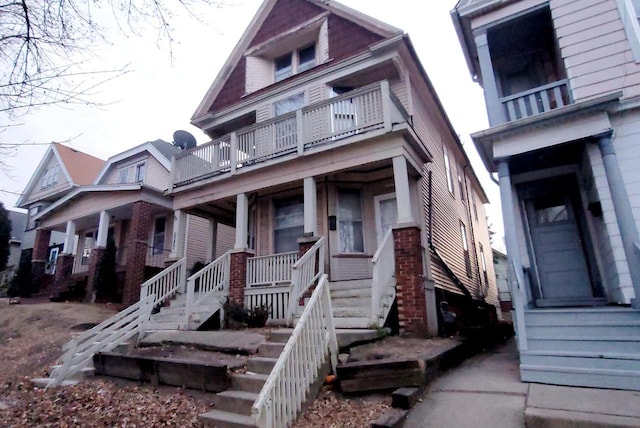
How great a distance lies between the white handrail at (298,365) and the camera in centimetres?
329

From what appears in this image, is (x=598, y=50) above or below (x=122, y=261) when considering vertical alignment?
above

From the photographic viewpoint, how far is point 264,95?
11859 mm

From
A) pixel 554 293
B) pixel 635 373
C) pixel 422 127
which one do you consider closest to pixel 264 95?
pixel 422 127

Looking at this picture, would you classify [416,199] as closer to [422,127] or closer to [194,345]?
[422,127]

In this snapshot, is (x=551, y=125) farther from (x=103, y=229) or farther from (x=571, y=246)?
(x=103, y=229)

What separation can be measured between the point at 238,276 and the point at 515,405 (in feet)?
22.3

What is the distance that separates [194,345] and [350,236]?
4.71 metres

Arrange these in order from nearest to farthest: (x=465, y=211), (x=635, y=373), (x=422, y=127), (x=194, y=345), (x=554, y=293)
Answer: (x=635, y=373) → (x=194, y=345) → (x=554, y=293) → (x=422, y=127) → (x=465, y=211)

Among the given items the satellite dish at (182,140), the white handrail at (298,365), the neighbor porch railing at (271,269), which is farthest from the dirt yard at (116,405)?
the satellite dish at (182,140)

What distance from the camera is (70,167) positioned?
71.6 ft

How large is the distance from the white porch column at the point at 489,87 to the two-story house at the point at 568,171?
2cm

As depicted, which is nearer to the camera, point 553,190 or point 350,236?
point 553,190

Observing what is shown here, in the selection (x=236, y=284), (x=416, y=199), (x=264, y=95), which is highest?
(x=264, y=95)

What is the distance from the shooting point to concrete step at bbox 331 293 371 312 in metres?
7.16
